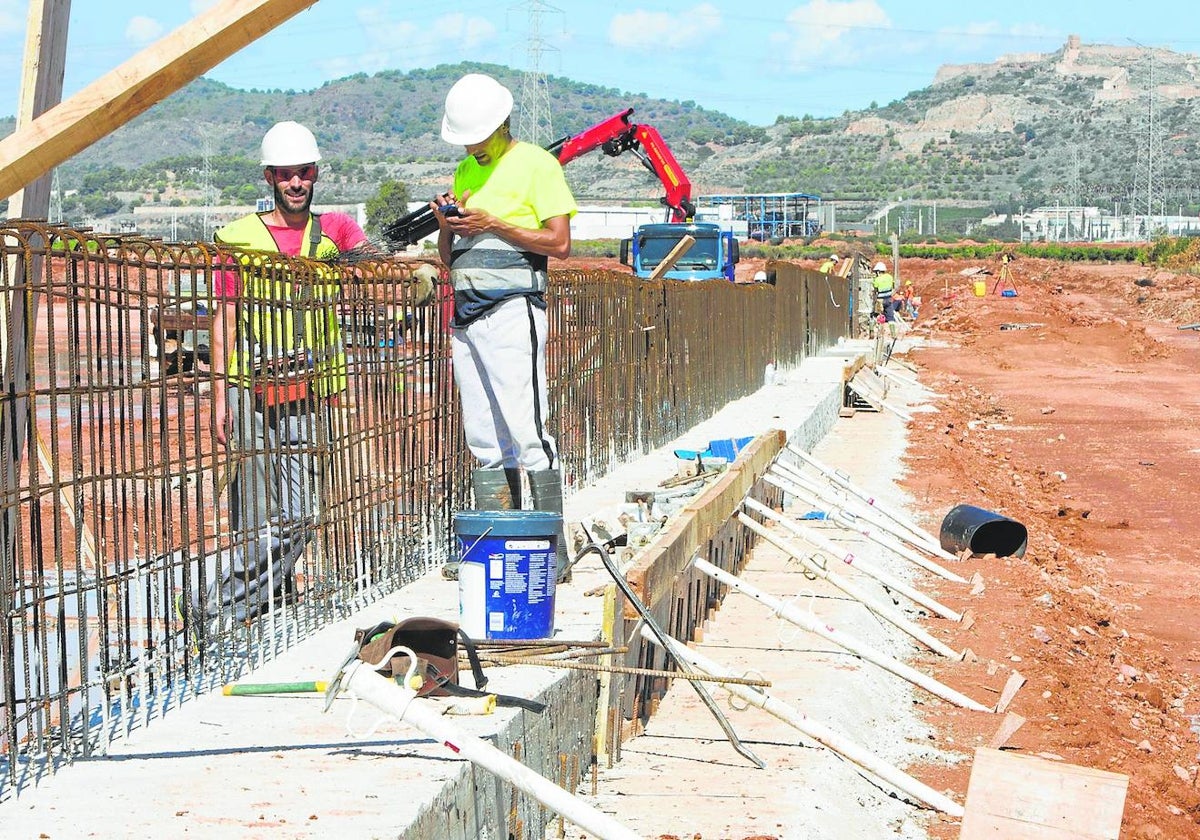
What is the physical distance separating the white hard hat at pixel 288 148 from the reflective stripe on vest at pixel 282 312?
0.93 feet

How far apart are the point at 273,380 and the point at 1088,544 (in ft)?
30.6

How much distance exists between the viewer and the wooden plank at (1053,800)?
4926mm

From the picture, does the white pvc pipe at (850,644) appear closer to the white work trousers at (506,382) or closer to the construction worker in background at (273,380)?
the white work trousers at (506,382)

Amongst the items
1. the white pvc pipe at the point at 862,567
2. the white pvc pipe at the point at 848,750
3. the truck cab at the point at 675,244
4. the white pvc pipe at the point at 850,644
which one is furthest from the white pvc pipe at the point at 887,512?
the truck cab at the point at 675,244

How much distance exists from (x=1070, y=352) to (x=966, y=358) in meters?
2.48

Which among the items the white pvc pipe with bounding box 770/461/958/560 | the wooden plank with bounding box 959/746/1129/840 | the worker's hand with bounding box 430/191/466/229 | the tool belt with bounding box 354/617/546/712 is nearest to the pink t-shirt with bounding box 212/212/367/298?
the worker's hand with bounding box 430/191/466/229

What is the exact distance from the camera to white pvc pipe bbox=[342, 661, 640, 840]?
12.4ft

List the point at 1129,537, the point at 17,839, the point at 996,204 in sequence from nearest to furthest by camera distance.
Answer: the point at 17,839
the point at 1129,537
the point at 996,204

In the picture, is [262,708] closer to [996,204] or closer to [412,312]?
[412,312]

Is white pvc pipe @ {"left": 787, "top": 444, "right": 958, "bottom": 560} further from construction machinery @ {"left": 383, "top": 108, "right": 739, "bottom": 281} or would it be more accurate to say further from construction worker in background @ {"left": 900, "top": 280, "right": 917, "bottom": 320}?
construction worker in background @ {"left": 900, "top": 280, "right": 917, "bottom": 320}

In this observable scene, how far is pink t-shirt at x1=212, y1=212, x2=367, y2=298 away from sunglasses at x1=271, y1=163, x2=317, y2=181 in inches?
9.3

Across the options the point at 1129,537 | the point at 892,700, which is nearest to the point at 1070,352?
the point at 1129,537

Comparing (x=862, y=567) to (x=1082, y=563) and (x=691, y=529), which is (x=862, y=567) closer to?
(x=691, y=529)

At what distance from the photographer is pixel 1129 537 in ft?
46.2
